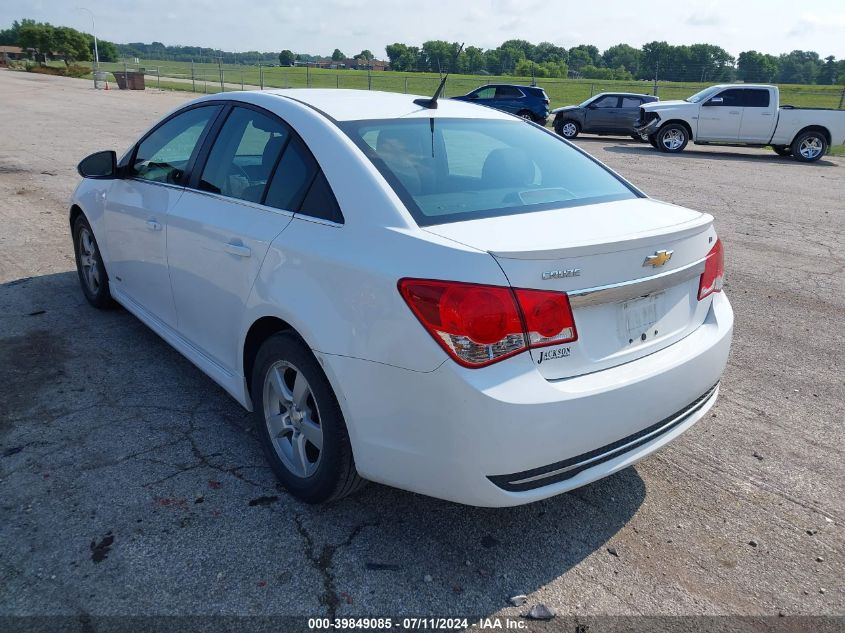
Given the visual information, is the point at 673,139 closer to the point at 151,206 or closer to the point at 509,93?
the point at 509,93

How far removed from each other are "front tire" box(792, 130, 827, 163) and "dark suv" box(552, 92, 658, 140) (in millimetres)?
5283

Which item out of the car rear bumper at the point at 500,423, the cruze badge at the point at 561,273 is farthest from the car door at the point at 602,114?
the cruze badge at the point at 561,273

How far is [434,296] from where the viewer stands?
2.28 meters

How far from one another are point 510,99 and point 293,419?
23480mm

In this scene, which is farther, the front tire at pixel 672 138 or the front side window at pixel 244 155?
the front tire at pixel 672 138

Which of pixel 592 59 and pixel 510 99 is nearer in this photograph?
pixel 510 99

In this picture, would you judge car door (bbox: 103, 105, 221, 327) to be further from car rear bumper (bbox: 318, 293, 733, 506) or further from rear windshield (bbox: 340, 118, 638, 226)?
car rear bumper (bbox: 318, 293, 733, 506)

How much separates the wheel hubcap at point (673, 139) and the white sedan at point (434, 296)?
55.5ft

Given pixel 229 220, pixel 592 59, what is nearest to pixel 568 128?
pixel 229 220

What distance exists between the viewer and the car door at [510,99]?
80.3 feet

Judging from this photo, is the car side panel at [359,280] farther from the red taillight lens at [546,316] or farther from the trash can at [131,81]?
the trash can at [131,81]

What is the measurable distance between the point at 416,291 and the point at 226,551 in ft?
4.39

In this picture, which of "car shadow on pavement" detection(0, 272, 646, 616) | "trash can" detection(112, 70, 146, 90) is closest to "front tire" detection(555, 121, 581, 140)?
"car shadow on pavement" detection(0, 272, 646, 616)

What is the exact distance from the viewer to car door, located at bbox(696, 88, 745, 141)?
59.6 ft
